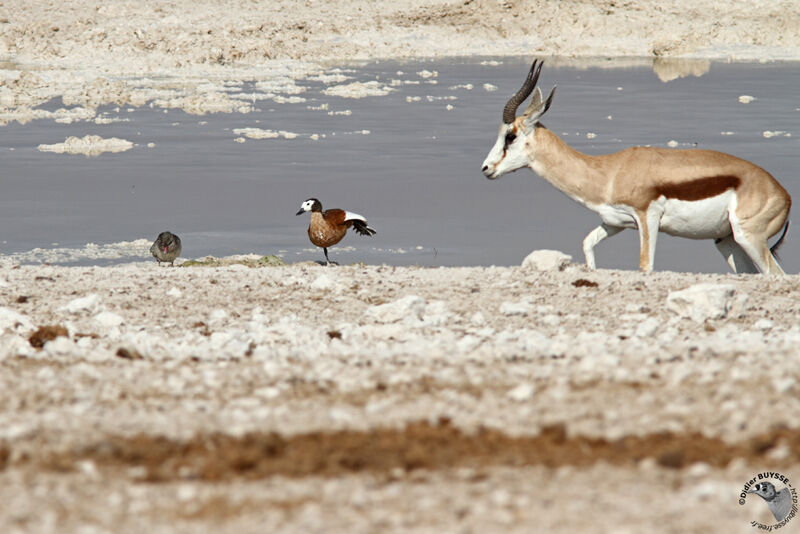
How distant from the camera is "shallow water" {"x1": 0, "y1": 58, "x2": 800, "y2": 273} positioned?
1324cm

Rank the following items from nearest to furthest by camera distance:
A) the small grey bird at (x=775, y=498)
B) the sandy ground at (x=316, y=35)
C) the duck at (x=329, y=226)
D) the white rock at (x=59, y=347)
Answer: the small grey bird at (x=775, y=498) < the white rock at (x=59, y=347) < the duck at (x=329, y=226) < the sandy ground at (x=316, y=35)

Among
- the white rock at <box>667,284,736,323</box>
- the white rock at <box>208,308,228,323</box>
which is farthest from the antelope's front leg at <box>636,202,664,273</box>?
the white rock at <box>208,308,228,323</box>

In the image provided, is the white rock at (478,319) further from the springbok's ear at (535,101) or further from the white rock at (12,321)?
the springbok's ear at (535,101)

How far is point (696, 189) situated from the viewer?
33.8 ft

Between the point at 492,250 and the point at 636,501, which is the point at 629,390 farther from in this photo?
the point at 492,250

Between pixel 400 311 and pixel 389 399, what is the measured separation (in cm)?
281

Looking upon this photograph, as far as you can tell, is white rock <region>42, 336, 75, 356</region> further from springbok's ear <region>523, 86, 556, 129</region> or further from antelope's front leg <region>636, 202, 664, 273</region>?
springbok's ear <region>523, 86, 556, 129</region>

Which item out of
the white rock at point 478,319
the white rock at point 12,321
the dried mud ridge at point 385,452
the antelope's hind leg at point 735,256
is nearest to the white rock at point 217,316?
the white rock at point 12,321

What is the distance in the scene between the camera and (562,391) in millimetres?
5246

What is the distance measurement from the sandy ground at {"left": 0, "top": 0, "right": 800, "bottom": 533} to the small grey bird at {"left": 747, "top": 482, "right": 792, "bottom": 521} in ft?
0.22

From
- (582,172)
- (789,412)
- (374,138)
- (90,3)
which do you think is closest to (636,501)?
(789,412)

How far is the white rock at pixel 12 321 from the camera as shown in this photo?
759 cm

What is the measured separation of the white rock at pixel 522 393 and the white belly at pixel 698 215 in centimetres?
561

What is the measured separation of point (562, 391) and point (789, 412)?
3.39 ft
